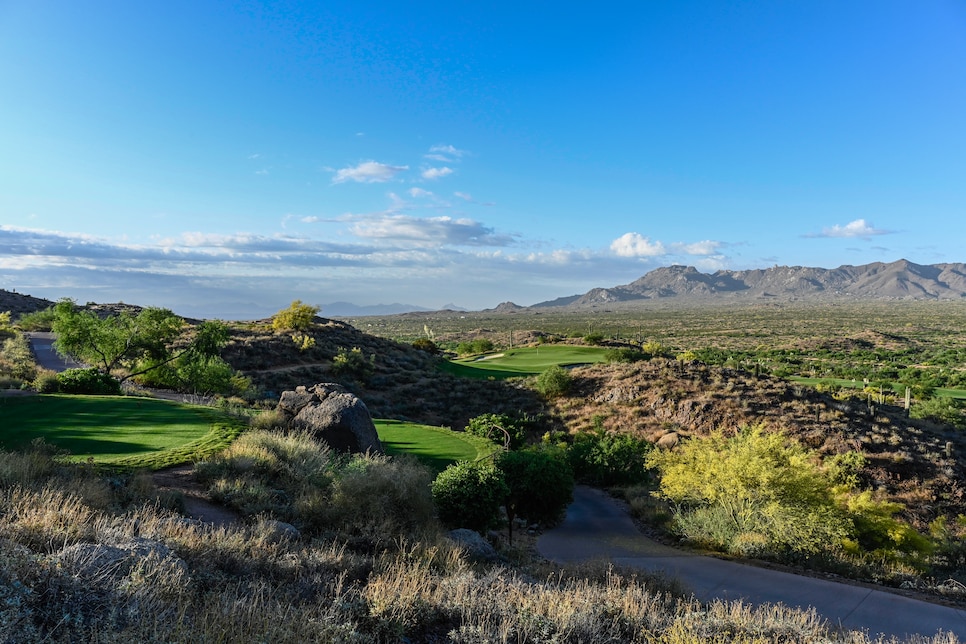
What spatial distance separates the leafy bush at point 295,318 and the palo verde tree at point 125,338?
21479mm

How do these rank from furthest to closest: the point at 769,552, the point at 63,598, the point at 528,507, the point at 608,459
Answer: the point at 608,459, the point at 528,507, the point at 769,552, the point at 63,598

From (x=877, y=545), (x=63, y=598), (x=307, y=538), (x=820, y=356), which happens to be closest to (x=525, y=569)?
(x=307, y=538)

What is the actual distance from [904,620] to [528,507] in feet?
27.1

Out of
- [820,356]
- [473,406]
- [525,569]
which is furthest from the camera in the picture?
[820,356]

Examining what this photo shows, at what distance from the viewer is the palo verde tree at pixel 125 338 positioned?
21.8 m

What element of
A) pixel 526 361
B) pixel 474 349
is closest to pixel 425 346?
pixel 474 349

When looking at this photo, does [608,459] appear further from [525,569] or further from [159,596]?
[159,596]

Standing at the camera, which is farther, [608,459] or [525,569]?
[608,459]

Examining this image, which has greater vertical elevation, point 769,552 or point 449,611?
point 449,611

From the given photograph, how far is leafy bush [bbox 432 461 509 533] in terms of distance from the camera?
37.5 ft

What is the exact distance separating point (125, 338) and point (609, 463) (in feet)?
Result: 69.7

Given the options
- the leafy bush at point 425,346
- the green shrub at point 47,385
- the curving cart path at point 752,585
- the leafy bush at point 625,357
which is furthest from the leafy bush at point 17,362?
the leafy bush at point 625,357

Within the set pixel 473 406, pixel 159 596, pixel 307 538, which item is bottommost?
pixel 473 406

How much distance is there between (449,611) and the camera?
5.31m
